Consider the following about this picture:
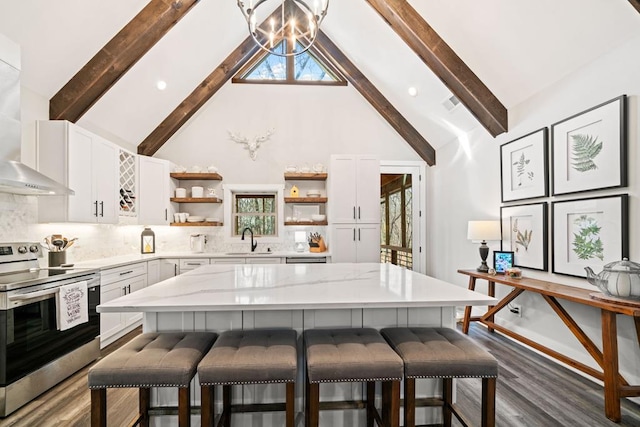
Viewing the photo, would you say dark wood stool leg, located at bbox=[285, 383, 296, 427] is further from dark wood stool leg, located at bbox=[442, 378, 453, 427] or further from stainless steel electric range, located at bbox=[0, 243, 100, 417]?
stainless steel electric range, located at bbox=[0, 243, 100, 417]

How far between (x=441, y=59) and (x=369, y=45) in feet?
3.99

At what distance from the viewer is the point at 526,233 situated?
10.8 feet

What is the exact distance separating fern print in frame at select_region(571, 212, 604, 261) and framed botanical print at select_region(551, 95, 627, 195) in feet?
0.78

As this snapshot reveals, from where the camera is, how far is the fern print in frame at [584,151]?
2.52 m

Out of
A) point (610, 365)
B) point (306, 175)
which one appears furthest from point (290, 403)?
point (306, 175)

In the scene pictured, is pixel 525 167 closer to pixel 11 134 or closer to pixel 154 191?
pixel 11 134

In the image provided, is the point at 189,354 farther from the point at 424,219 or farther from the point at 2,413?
the point at 424,219

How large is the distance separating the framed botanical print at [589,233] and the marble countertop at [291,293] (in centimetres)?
144

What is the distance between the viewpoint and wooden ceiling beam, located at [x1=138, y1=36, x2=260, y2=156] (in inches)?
189

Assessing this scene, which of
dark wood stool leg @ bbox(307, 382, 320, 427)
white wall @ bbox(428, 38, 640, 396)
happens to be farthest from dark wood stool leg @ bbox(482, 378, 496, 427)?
white wall @ bbox(428, 38, 640, 396)

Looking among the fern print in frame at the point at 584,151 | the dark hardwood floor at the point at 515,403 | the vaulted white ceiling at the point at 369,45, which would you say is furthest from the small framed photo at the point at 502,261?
the vaulted white ceiling at the point at 369,45

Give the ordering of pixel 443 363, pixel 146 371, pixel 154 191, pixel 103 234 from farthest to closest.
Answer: pixel 154 191
pixel 103 234
pixel 443 363
pixel 146 371

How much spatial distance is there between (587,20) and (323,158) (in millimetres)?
3711

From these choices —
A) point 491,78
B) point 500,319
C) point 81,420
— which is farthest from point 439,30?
point 81,420
